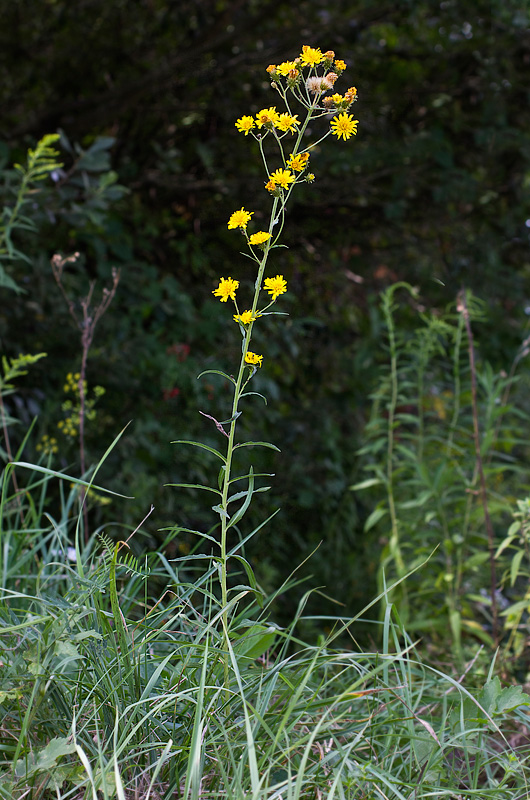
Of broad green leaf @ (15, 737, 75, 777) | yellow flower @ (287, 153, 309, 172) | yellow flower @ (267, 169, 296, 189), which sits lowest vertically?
broad green leaf @ (15, 737, 75, 777)

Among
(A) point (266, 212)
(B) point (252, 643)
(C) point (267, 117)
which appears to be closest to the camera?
(C) point (267, 117)

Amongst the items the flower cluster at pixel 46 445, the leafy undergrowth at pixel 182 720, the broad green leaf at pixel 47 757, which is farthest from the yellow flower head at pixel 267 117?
the flower cluster at pixel 46 445

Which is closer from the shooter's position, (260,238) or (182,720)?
(260,238)

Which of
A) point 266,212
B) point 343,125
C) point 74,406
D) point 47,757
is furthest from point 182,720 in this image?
point 266,212

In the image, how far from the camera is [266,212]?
2.90 meters

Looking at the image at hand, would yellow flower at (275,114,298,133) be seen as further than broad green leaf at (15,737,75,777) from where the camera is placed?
Yes

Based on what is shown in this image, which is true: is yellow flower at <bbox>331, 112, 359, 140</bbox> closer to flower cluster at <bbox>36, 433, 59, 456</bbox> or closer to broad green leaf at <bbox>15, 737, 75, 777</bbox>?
broad green leaf at <bbox>15, 737, 75, 777</bbox>

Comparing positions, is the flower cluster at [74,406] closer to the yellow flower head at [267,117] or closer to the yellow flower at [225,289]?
the yellow flower at [225,289]

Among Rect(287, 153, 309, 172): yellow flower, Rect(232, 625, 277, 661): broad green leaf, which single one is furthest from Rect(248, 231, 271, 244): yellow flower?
Rect(232, 625, 277, 661): broad green leaf

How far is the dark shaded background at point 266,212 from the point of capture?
2.49 meters

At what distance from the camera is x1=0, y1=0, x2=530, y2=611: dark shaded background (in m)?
2.49

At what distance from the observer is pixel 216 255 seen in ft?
9.54

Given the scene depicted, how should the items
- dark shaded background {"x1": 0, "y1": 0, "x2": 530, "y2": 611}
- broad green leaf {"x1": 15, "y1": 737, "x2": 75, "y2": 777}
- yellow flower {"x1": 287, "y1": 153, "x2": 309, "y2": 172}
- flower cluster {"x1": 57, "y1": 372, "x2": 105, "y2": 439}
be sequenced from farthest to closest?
dark shaded background {"x1": 0, "y1": 0, "x2": 530, "y2": 611}
flower cluster {"x1": 57, "y1": 372, "x2": 105, "y2": 439}
yellow flower {"x1": 287, "y1": 153, "x2": 309, "y2": 172}
broad green leaf {"x1": 15, "y1": 737, "x2": 75, "y2": 777}

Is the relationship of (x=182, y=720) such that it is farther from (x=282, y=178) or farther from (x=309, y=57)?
(x=309, y=57)
